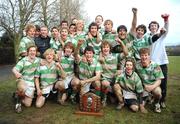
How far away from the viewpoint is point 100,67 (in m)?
8.05

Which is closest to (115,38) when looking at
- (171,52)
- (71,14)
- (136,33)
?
(136,33)

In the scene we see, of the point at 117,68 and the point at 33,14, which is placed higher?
the point at 33,14

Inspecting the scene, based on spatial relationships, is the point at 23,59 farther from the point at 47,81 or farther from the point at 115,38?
the point at 115,38

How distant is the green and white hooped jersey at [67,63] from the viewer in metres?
8.31

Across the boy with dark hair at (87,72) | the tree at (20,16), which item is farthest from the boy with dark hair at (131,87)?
the tree at (20,16)

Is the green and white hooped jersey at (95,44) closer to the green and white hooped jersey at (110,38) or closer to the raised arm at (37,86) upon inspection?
the green and white hooped jersey at (110,38)

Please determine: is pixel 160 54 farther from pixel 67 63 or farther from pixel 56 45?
pixel 56 45

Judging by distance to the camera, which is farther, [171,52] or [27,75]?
[171,52]

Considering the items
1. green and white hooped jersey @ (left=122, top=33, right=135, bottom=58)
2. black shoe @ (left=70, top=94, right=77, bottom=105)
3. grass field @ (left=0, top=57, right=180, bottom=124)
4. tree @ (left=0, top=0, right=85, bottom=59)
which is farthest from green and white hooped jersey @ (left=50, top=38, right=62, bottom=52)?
tree @ (left=0, top=0, right=85, bottom=59)

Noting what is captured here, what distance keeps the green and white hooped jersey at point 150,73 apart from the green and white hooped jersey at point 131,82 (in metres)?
0.21

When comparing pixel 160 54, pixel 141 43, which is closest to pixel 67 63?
pixel 141 43

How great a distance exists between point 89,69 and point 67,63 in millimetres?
656

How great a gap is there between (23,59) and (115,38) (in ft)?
8.23

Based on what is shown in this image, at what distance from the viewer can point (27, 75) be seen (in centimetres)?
810
